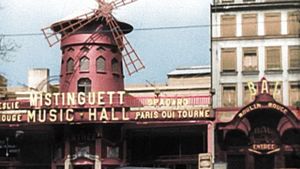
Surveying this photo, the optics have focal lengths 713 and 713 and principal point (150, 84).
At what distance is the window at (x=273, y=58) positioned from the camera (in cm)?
5072

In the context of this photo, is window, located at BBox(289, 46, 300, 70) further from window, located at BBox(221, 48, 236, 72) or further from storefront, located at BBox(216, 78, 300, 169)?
window, located at BBox(221, 48, 236, 72)

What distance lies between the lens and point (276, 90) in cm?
5031

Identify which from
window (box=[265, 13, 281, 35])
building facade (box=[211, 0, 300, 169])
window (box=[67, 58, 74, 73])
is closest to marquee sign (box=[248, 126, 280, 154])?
building facade (box=[211, 0, 300, 169])

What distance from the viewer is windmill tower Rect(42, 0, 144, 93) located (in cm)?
5212

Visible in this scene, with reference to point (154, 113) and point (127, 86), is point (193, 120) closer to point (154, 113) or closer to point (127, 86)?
point (154, 113)

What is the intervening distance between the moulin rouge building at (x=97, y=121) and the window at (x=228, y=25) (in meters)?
4.76

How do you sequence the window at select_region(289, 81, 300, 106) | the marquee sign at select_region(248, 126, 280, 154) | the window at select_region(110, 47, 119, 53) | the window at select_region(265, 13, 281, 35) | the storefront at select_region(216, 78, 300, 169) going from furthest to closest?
the window at select_region(110, 47, 119, 53) < the window at select_region(265, 13, 281, 35) < the window at select_region(289, 81, 300, 106) < the marquee sign at select_region(248, 126, 280, 154) < the storefront at select_region(216, 78, 300, 169)

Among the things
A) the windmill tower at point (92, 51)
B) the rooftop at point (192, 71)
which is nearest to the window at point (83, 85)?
the windmill tower at point (92, 51)

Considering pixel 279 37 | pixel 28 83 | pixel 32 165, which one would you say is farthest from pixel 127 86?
pixel 279 37

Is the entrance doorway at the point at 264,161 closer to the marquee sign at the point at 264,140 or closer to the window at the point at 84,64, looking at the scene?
the marquee sign at the point at 264,140

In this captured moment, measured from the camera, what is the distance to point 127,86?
2459 inches

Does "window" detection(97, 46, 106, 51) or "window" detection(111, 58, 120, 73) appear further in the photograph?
"window" detection(111, 58, 120, 73)

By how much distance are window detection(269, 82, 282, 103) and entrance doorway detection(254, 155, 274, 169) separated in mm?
4227

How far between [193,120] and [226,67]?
5383 mm
